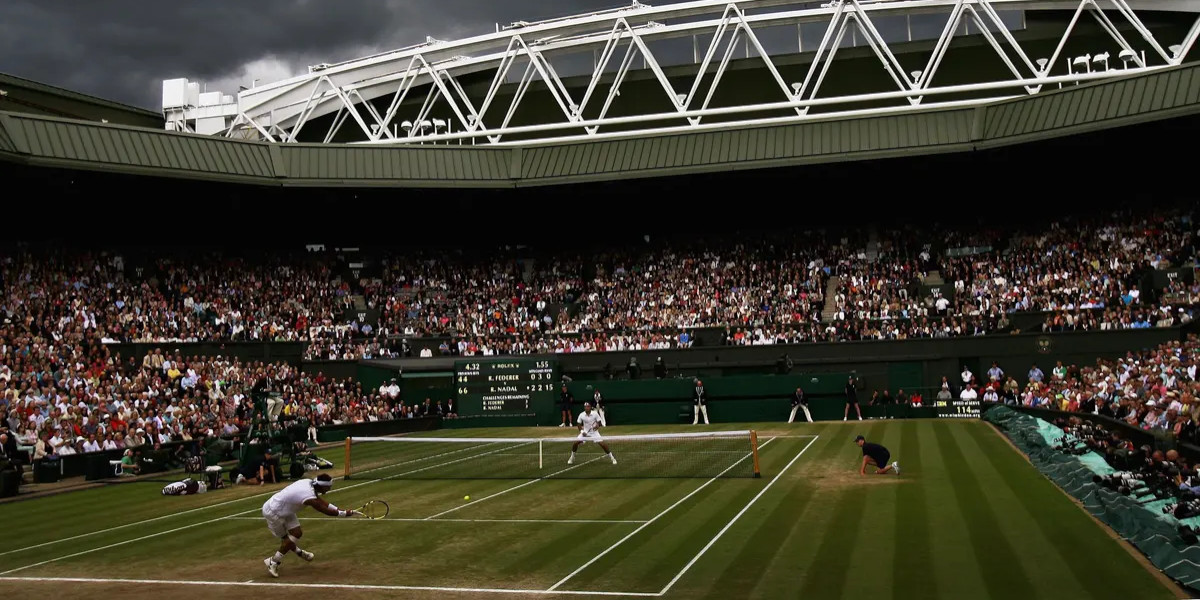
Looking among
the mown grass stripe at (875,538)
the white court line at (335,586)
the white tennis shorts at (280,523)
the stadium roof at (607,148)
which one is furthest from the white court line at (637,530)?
the stadium roof at (607,148)

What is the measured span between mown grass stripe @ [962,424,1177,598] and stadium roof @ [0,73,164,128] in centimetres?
4600

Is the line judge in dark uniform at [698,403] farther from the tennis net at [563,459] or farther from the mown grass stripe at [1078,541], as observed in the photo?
the mown grass stripe at [1078,541]

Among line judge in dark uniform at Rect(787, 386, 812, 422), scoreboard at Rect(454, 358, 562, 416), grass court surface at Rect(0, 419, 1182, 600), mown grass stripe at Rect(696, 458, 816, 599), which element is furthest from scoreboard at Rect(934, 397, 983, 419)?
mown grass stripe at Rect(696, 458, 816, 599)

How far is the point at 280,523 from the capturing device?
15023mm

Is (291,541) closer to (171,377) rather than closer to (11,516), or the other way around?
(11,516)

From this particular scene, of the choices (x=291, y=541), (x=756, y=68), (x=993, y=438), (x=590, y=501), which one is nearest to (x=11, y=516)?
(x=291, y=541)

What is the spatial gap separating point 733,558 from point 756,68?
162 ft

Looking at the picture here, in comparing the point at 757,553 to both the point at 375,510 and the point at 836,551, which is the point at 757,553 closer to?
the point at 836,551

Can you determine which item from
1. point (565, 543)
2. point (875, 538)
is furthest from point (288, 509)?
point (875, 538)

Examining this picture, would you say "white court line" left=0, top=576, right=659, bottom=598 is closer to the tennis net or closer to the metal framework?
the tennis net

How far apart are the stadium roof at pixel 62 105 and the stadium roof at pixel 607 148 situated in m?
7.28

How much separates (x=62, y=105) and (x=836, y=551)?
52.8 metres

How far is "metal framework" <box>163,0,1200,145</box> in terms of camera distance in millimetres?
49438

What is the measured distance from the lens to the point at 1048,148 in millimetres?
48438
